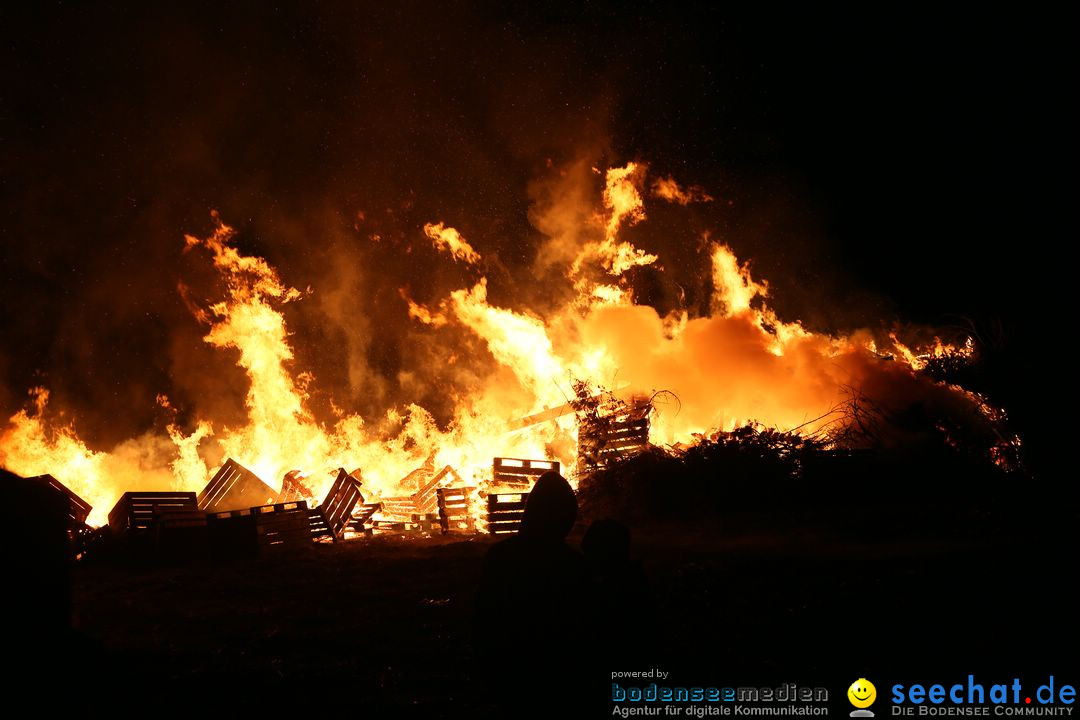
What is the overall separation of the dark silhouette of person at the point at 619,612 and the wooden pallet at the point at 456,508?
1231cm

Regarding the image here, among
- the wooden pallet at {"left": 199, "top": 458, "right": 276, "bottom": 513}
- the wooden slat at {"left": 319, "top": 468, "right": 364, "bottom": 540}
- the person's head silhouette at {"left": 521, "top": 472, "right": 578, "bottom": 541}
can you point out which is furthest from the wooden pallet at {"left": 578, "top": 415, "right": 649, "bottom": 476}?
the person's head silhouette at {"left": 521, "top": 472, "right": 578, "bottom": 541}

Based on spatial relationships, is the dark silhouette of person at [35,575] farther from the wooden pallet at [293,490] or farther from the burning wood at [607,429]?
the wooden pallet at [293,490]

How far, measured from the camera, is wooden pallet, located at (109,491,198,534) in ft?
43.6

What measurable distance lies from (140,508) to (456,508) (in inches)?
292

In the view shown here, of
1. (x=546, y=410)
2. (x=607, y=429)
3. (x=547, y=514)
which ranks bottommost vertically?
(x=547, y=514)

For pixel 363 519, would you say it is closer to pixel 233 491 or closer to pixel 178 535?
pixel 178 535

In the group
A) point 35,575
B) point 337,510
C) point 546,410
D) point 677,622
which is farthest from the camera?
point 546,410

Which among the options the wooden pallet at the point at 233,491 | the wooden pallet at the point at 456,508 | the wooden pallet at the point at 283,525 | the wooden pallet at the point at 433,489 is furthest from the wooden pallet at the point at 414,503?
the wooden pallet at the point at 283,525

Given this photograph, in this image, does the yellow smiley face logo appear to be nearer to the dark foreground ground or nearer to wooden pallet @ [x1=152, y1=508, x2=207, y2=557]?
the dark foreground ground

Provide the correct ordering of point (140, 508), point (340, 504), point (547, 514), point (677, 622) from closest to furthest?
point (547, 514) → point (677, 622) → point (140, 508) → point (340, 504)

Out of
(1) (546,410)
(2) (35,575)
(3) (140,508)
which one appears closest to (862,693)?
(2) (35,575)

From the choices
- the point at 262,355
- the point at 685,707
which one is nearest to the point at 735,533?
the point at 685,707

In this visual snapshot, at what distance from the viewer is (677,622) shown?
6.04 metres

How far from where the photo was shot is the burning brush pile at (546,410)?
46.3ft
